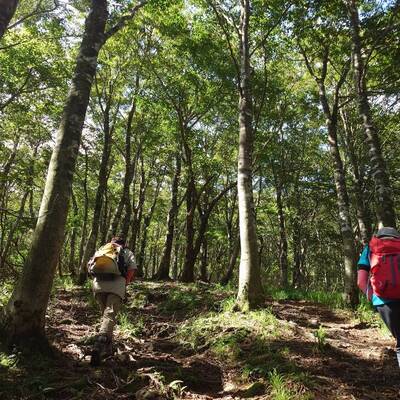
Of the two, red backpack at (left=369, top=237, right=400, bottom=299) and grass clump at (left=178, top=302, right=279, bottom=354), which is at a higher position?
red backpack at (left=369, top=237, right=400, bottom=299)

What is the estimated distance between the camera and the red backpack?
12.8 feet

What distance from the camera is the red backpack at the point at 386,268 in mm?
3895

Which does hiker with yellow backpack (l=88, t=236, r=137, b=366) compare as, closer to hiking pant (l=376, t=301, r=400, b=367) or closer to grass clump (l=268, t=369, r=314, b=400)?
grass clump (l=268, t=369, r=314, b=400)

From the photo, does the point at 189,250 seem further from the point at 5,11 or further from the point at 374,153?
the point at 5,11

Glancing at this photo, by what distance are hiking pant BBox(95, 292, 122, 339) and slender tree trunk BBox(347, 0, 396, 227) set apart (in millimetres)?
6190

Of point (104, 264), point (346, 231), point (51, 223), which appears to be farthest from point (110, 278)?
point (346, 231)

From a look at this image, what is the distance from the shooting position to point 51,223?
18.0ft

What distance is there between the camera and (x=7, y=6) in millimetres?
4758

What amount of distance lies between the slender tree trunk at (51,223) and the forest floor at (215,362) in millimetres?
456

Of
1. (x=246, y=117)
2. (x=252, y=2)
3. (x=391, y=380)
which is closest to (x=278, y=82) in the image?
(x=252, y=2)

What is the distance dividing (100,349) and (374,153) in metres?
7.83

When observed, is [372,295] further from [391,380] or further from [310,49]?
[310,49]

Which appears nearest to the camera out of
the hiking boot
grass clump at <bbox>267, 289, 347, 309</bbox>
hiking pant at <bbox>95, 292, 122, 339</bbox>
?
the hiking boot

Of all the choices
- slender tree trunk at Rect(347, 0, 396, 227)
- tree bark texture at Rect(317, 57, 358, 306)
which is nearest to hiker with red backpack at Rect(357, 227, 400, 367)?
slender tree trunk at Rect(347, 0, 396, 227)
